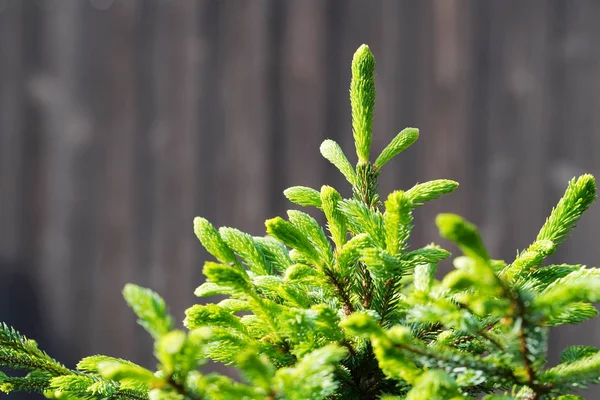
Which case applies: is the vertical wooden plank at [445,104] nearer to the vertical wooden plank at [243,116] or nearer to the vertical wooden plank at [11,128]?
the vertical wooden plank at [243,116]

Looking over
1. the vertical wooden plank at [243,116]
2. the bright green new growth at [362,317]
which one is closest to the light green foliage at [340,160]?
the bright green new growth at [362,317]

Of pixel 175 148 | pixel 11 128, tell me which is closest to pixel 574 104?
pixel 175 148

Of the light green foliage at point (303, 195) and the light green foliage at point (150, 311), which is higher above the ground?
the light green foliage at point (303, 195)

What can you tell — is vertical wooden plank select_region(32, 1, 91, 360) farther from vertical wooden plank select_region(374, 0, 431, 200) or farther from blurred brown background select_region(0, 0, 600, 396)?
vertical wooden plank select_region(374, 0, 431, 200)

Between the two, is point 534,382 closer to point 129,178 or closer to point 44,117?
point 129,178

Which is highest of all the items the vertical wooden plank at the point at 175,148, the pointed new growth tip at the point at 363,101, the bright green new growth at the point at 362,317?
the vertical wooden plank at the point at 175,148

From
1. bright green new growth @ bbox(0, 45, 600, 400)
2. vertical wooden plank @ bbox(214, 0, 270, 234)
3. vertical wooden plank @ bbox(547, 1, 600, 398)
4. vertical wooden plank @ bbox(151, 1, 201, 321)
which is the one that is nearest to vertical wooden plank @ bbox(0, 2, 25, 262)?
vertical wooden plank @ bbox(151, 1, 201, 321)
